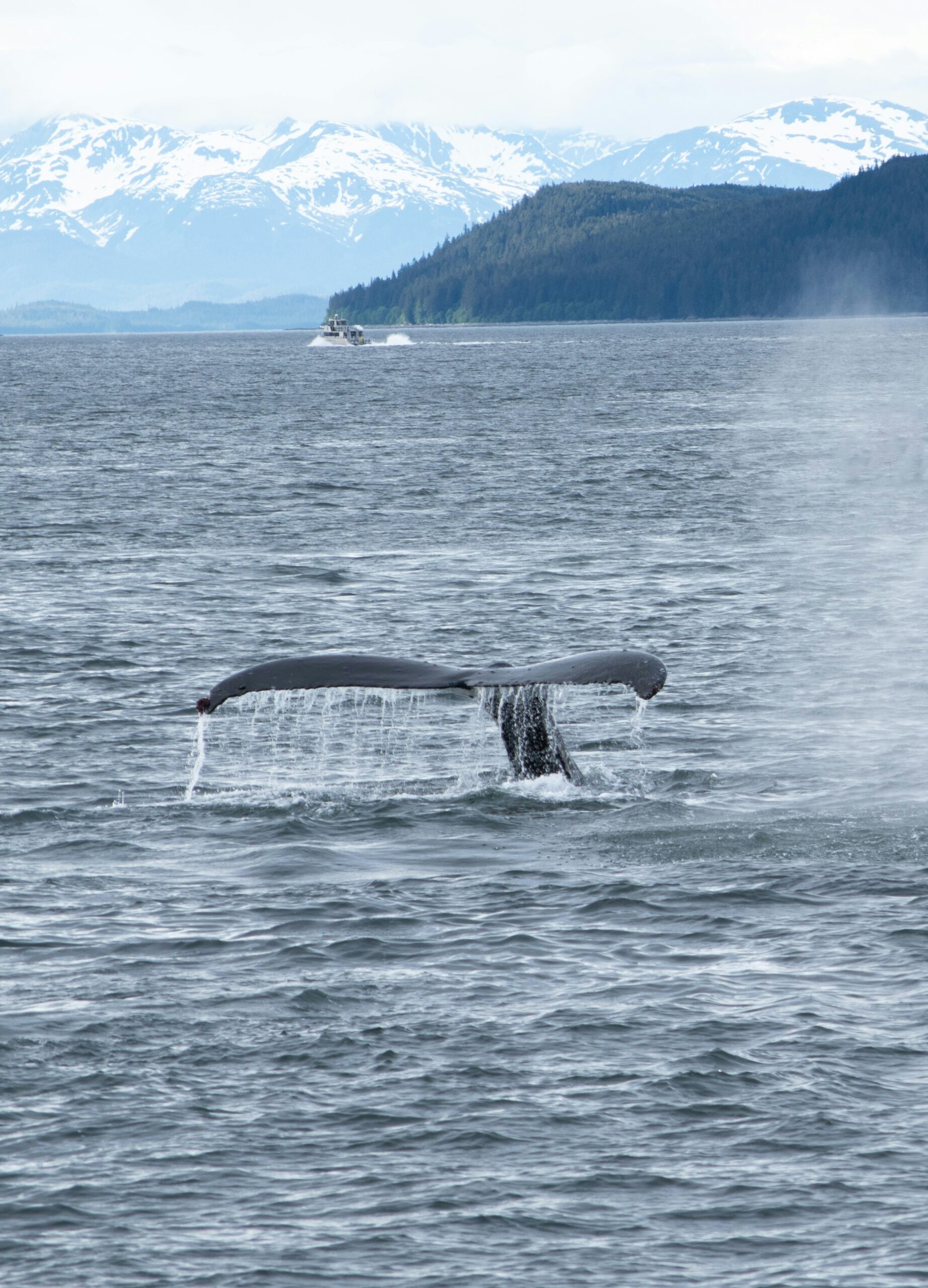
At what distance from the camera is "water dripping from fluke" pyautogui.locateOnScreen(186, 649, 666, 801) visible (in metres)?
12.4

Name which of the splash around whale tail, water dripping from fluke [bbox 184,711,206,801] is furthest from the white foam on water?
the splash around whale tail

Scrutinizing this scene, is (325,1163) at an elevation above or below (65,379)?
below

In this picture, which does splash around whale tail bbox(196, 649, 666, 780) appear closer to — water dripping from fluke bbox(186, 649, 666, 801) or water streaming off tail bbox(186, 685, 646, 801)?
water dripping from fluke bbox(186, 649, 666, 801)

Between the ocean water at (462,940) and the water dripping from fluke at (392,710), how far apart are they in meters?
0.15

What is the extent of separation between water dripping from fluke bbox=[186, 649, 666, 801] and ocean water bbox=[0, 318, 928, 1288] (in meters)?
0.15

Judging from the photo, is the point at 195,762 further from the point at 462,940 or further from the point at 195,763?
the point at 462,940

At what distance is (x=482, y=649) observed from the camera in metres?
23.8

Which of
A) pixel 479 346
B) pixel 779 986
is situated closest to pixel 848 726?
pixel 779 986

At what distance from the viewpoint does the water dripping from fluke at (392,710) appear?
40.8ft

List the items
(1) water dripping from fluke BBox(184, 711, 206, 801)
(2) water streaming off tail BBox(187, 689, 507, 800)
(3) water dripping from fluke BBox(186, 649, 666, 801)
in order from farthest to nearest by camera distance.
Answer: (2) water streaming off tail BBox(187, 689, 507, 800) < (1) water dripping from fluke BBox(184, 711, 206, 801) < (3) water dripping from fluke BBox(186, 649, 666, 801)

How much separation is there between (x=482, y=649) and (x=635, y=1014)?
43.8 feet

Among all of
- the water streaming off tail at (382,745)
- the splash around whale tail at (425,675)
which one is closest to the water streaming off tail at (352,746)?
the water streaming off tail at (382,745)

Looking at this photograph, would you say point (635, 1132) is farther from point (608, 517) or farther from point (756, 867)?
point (608, 517)

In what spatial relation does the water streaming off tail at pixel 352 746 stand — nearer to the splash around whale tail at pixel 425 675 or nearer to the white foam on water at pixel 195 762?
the white foam on water at pixel 195 762
